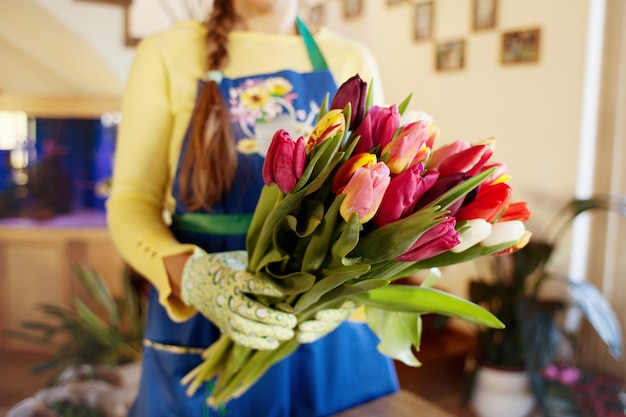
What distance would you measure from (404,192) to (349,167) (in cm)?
5

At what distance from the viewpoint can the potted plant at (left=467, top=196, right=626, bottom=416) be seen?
184 centimetres

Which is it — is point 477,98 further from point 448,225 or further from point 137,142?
point 448,225

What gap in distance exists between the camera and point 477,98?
7.38 feet

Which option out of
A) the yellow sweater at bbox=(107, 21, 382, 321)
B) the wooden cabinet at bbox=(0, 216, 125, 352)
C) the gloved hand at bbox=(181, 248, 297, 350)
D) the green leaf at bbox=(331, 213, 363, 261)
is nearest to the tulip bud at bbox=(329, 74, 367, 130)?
the green leaf at bbox=(331, 213, 363, 261)

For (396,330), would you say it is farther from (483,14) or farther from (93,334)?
(483,14)

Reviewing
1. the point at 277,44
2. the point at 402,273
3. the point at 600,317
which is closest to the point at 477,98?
the point at 600,317

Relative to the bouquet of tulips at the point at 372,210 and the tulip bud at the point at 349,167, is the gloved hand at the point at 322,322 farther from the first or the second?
the tulip bud at the point at 349,167

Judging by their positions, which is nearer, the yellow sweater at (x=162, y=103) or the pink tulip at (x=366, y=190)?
the pink tulip at (x=366, y=190)

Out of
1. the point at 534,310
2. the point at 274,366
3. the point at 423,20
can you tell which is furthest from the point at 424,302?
the point at 423,20

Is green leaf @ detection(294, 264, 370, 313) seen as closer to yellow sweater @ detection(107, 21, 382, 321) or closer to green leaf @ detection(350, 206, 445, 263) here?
green leaf @ detection(350, 206, 445, 263)

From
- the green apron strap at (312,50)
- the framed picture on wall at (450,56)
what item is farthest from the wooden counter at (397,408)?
the framed picture on wall at (450,56)

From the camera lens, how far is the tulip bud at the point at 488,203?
0.50 m

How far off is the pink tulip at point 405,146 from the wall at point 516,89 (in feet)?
4.71

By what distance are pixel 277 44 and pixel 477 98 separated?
1521 millimetres
